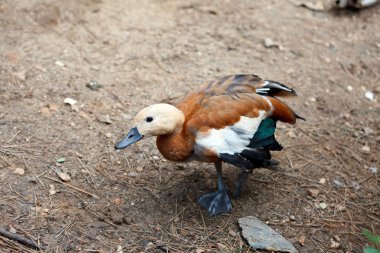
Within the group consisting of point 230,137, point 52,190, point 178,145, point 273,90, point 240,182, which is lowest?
point 52,190

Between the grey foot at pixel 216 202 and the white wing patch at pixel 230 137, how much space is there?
0.50 metres

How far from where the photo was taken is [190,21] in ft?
18.4

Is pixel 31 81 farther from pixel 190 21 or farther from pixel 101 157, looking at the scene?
pixel 190 21

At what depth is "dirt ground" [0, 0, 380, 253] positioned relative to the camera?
10.9 feet

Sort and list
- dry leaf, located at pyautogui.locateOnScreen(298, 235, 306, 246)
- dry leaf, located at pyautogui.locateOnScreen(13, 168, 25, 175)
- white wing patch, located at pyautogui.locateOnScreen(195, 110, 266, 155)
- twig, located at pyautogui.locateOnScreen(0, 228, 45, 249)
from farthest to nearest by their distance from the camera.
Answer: dry leaf, located at pyautogui.locateOnScreen(13, 168, 25, 175), dry leaf, located at pyautogui.locateOnScreen(298, 235, 306, 246), white wing patch, located at pyautogui.locateOnScreen(195, 110, 266, 155), twig, located at pyautogui.locateOnScreen(0, 228, 45, 249)

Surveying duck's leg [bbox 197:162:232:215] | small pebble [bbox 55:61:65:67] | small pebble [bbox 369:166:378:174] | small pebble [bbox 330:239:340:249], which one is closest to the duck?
duck's leg [bbox 197:162:232:215]

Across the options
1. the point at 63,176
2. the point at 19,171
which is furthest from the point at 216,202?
the point at 19,171

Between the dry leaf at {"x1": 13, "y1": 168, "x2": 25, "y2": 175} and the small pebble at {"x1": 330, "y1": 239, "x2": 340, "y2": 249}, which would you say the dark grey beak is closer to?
the dry leaf at {"x1": 13, "y1": 168, "x2": 25, "y2": 175}

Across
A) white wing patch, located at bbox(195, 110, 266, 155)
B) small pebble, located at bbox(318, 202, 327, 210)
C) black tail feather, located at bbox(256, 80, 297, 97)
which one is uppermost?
black tail feather, located at bbox(256, 80, 297, 97)

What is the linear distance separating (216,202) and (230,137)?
1.85 ft

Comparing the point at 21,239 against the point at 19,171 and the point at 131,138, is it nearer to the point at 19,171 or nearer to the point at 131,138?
the point at 19,171

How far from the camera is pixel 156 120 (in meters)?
3.17

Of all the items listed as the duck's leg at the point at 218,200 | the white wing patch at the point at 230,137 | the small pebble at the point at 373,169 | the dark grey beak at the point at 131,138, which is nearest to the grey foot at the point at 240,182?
the duck's leg at the point at 218,200

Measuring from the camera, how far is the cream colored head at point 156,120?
10.4 ft
